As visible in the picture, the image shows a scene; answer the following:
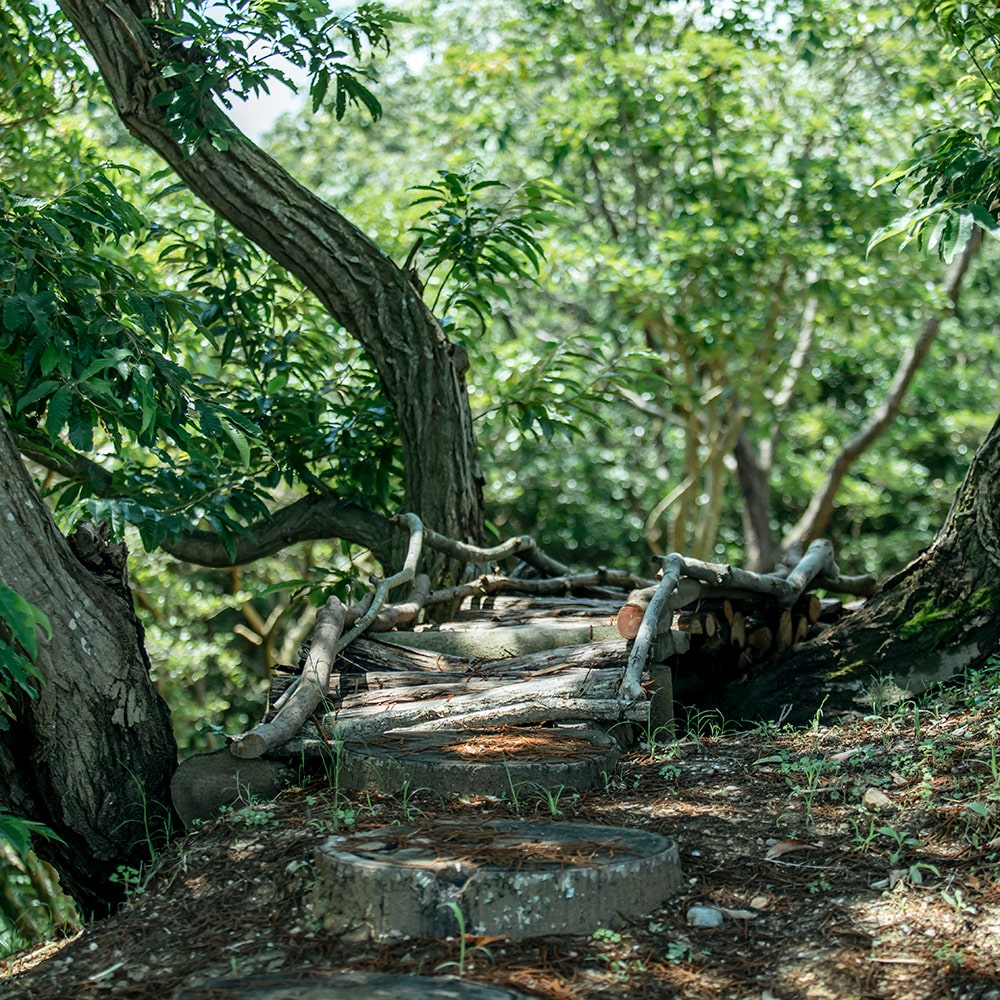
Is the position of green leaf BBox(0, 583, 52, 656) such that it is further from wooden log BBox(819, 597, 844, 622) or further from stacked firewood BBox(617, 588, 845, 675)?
wooden log BBox(819, 597, 844, 622)

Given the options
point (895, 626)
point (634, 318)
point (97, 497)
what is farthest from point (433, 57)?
point (895, 626)

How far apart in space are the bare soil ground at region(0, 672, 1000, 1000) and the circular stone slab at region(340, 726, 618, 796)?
0.20 ft

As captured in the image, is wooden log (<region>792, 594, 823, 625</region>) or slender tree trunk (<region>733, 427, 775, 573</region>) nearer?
wooden log (<region>792, 594, 823, 625</region>)

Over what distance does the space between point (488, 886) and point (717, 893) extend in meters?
0.70

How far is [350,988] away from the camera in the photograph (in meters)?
→ 2.62

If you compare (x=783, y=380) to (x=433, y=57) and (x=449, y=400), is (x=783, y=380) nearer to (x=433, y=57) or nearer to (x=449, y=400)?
(x=433, y=57)

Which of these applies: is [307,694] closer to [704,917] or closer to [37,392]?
[37,392]

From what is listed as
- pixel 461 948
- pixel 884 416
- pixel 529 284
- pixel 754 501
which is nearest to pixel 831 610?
pixel 461 948

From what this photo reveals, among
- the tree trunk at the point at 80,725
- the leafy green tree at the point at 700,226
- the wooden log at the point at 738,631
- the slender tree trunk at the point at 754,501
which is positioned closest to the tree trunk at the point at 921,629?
the wooden log at the point at 738,631

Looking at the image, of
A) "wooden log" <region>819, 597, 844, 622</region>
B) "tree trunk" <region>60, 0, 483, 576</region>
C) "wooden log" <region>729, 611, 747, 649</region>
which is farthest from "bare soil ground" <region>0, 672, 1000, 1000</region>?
"tree trunk" <region>60, 0, 483, 576</region>

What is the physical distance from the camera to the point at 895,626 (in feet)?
16.0

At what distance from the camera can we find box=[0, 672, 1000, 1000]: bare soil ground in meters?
2.82

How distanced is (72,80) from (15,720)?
416cm

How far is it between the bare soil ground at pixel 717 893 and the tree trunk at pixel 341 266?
8.34 feet
